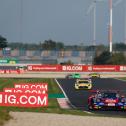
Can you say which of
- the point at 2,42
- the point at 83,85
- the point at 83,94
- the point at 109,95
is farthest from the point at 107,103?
the point at 2,42

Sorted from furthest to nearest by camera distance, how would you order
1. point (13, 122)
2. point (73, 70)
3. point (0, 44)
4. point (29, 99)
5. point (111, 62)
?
point (0, 44), point (111, 62), point (73, 70), point (29, 99), point (13, 122)

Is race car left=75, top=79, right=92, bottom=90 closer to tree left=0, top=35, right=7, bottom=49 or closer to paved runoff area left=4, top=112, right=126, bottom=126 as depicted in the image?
paved runoff area left=4, top=112, right=126, bottom=126

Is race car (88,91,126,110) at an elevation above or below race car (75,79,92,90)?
above

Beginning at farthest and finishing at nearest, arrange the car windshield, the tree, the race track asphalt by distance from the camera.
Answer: the tree < the car windshield < the race track asphalt

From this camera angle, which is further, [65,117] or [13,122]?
[65,117]

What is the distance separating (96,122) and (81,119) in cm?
116

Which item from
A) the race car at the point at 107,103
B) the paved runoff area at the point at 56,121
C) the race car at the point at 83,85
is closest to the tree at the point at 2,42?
the race car at the point at 83,85

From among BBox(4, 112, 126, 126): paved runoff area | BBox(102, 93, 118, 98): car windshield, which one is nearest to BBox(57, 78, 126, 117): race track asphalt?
BBox(102, 93, 118, 98): car windshield

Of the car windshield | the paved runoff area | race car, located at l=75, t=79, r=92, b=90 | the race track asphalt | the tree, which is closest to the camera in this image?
the paved runoff area

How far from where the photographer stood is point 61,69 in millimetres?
152250

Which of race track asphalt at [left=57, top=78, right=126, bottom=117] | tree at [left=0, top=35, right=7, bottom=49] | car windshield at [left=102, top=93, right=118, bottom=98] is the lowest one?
race track asphalt at [left=57, top=78, right=126, bottom=117]

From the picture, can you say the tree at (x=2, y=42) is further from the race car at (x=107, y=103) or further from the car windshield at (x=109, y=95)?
the race car at (x=107, y=103)

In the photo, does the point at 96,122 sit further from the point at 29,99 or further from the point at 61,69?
the point at 61,69

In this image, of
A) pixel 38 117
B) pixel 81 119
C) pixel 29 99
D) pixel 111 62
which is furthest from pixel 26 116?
pixel 111 62
